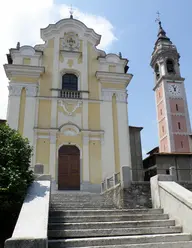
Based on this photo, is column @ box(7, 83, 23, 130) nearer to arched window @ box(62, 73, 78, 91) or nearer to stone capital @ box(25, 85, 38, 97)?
stone capital @ box(25, 85, 38, 97)

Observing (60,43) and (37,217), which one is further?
(60,43)

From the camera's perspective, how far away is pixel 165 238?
5.98 m

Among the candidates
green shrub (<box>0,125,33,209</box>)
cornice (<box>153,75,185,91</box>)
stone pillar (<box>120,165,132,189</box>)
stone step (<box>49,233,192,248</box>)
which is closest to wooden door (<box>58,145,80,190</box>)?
stone pillar (<box>120,165,132,189</box>)

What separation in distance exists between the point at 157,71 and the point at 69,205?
1820 inches

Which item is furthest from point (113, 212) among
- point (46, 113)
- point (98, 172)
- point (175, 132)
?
point (175, 132)

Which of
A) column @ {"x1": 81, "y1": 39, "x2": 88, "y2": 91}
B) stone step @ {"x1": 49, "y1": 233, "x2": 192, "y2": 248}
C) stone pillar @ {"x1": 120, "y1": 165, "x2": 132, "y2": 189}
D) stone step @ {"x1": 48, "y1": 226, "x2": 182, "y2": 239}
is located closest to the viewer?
stone step @ {"x1": 49, "y1": 233, "x2": 192, "y2": 248}

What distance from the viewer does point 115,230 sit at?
20.5 feet

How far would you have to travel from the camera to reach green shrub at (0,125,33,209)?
21.2ft

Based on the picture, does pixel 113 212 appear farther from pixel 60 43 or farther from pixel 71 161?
pixel 60 43

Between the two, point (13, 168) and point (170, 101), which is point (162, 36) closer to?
point (170, 101)

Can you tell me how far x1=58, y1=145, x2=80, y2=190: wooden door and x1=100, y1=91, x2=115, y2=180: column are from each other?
1631 mm

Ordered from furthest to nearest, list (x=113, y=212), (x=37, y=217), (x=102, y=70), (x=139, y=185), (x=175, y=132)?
(x=175, y=132), (x=102, y=70), (x=139, y=185), (x=113, y=212), (x=37, y=217)

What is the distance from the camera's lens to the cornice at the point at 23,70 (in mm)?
16625

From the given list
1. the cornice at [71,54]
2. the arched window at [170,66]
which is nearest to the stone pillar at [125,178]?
the cornice at [71,54]
